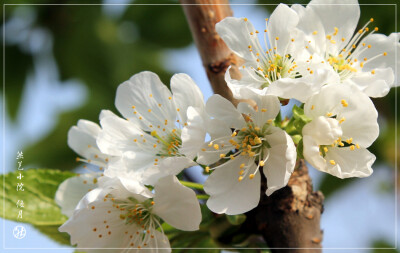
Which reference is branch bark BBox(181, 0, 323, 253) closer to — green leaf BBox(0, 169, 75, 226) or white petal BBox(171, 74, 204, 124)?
white petal BBox(171, 74, 204, 124)

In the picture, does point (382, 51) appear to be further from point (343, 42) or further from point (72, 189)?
point (72, 189)

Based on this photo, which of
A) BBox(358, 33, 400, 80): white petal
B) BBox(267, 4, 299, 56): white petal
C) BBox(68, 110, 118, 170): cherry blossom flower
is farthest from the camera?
BBox(68, 110, 118, 170): cherry blossom flower

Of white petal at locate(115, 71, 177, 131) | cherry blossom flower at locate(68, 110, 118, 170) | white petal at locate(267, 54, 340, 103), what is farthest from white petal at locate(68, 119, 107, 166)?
white petal at locate(267, 54, 340, 103)

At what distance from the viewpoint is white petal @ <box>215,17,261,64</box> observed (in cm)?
101

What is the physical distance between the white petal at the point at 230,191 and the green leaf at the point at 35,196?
16.0 inches

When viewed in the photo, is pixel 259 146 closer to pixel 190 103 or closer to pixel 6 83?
pixel 190 103

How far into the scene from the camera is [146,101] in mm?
1102

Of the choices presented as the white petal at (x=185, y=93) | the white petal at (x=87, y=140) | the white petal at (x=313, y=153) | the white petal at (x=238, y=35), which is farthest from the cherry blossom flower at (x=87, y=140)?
the white petal at (x=313, y=153)

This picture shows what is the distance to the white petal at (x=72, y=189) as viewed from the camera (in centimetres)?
115

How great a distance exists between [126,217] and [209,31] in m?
0.42

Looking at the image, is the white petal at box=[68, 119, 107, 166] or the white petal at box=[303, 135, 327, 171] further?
the white petal at box=[68, 119, 107, 166]

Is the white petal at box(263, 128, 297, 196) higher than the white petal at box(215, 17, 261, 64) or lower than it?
lower

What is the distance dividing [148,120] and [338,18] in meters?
0.44

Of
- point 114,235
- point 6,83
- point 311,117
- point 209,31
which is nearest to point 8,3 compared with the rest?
point 6,83
